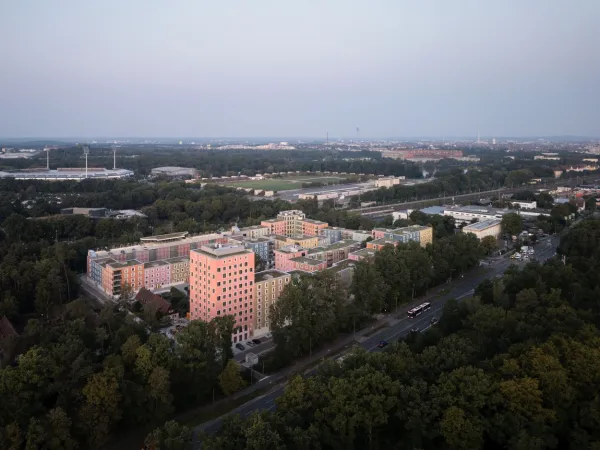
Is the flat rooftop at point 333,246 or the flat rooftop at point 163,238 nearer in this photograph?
the flat rooftop at point 333,246

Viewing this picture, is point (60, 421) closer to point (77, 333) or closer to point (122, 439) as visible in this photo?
point (122, 439)

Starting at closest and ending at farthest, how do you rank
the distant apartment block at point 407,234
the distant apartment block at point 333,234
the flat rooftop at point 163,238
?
the distant apartment block at point 407,234
the flat rooftop at point 163,238
the distant apartment block at point 333,234

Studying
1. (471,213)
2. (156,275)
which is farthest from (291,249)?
(471,213)

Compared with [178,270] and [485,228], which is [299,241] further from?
[485,228]

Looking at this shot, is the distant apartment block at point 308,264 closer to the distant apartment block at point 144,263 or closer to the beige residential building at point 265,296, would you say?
the beige residential building at point 265,296

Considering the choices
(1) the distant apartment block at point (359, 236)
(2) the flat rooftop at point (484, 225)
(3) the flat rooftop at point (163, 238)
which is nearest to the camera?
(3) the flat rooftop at point (163, 238)

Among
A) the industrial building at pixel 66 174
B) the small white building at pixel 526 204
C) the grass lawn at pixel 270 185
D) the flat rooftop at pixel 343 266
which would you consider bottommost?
the flat rooftop at pixel 343 266

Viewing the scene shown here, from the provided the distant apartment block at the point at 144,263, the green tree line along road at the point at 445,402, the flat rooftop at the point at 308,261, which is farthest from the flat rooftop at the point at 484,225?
the green tree line along road at the point at 445,402
